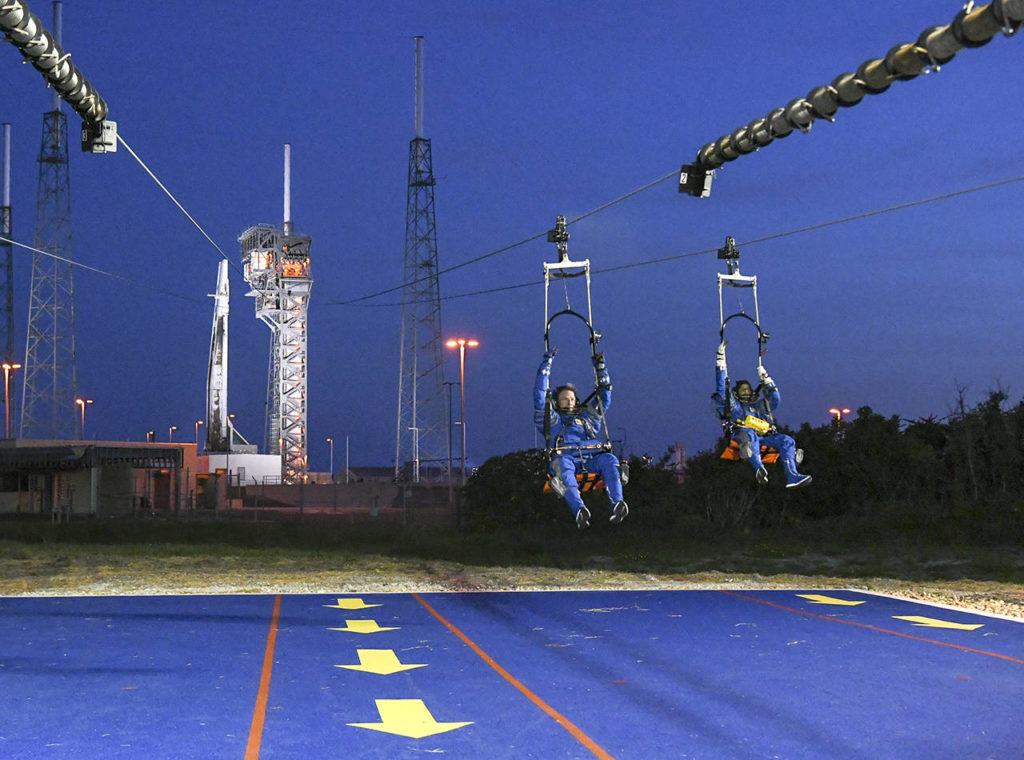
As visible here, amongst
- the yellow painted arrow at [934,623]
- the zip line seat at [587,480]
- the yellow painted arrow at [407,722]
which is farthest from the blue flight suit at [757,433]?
the yellow painted arrow at [407,722]

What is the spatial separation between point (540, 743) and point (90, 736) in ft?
11.7

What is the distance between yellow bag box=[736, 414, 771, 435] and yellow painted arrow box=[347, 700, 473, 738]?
7609 mm

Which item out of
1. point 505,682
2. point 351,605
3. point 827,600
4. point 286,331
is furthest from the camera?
point 286,331

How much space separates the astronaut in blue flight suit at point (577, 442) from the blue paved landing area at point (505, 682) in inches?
72.9

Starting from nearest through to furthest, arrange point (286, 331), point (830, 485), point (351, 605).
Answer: point (351, 605) < point (830, 485) < point (286, 331)

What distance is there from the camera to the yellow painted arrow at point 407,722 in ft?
28.5

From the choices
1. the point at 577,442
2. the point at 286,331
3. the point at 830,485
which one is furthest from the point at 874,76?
the point at 286,331

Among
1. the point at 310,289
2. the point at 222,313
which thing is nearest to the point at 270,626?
the point at 222,313

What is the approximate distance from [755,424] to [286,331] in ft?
237

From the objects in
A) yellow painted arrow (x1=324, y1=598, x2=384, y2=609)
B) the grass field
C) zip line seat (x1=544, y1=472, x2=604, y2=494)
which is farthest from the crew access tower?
zip line seat (x1=544, y1=472, x2=604, y2=494)

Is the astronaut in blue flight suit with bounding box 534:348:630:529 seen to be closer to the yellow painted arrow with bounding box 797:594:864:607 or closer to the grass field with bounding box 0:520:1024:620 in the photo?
the yellow painted arrow with bounding box 797:594:864:607

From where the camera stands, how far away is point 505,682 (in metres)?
10.7

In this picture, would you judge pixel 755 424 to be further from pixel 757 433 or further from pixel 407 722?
pixel 407 722

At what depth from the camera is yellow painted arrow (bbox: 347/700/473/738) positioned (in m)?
8.69
